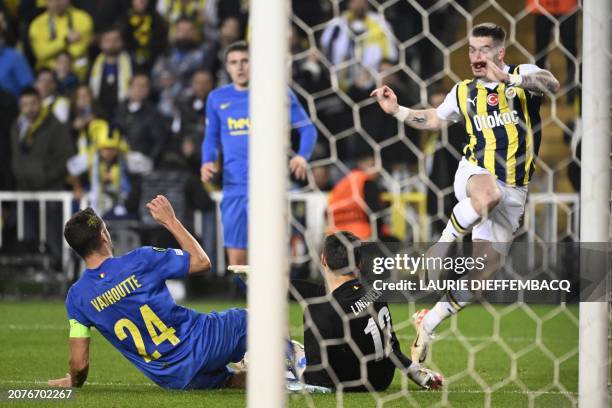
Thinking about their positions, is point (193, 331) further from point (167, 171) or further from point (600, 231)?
point (167, 171)

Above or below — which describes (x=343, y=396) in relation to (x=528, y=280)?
below

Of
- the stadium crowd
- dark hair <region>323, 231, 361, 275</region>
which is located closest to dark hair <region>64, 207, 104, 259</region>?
dark hair <region>323, 231, 361, 275</region>

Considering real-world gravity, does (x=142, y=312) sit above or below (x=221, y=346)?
above

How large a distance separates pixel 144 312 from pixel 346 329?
87 cm

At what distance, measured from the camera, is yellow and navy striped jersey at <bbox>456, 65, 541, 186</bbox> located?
4.88 metres

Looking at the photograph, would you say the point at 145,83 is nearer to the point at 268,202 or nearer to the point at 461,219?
the point at 461,219

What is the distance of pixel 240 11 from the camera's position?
11.5 m

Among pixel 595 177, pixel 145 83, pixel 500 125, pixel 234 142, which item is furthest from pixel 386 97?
pixel 145 83

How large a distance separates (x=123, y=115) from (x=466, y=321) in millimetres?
4433

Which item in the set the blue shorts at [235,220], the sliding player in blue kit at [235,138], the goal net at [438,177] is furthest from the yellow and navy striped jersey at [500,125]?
the blue shorts at [235,220]

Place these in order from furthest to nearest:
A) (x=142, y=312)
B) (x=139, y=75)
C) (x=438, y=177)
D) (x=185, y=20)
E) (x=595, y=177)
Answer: (x=185, y=20) < (x=139, y=75) < (x=438, y=177) < (x=142, y=312) < (x=595, y=177)

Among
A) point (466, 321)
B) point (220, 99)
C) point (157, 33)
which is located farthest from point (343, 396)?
point (157, 33)

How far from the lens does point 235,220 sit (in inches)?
295

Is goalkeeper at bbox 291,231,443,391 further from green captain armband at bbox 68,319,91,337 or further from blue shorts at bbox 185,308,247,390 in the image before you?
green captain armband at bbox 68,319,91,337
